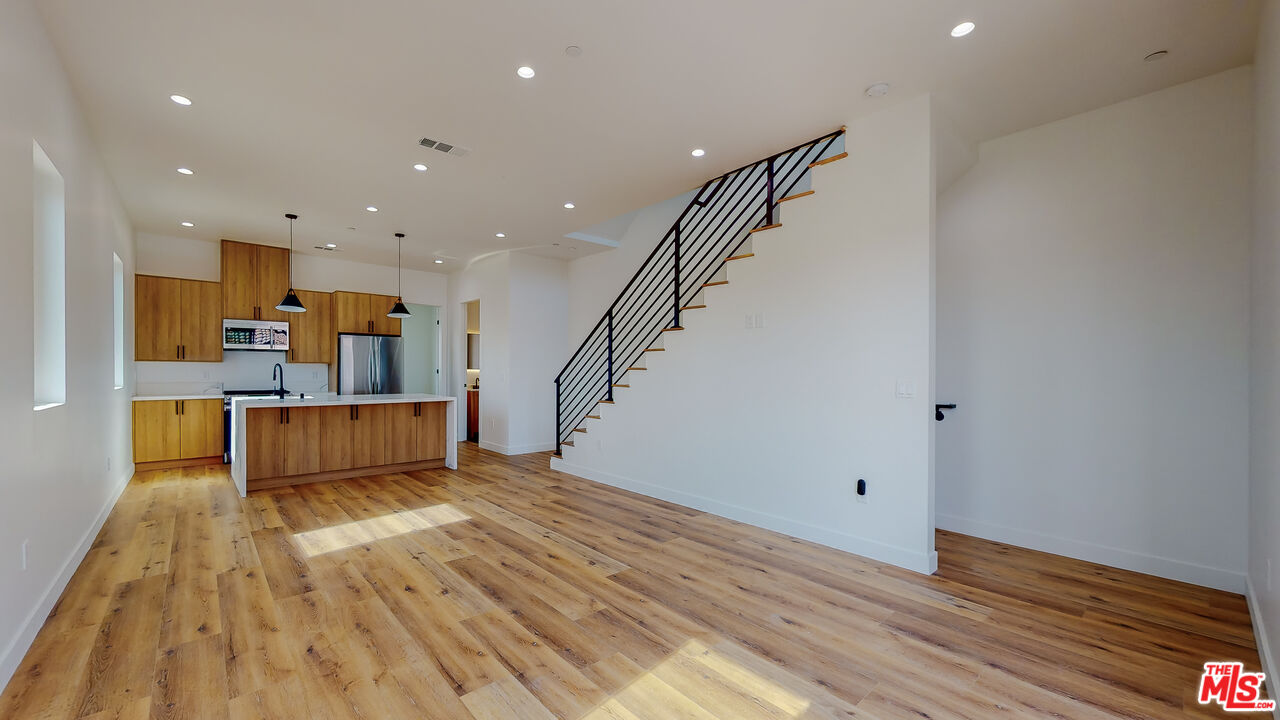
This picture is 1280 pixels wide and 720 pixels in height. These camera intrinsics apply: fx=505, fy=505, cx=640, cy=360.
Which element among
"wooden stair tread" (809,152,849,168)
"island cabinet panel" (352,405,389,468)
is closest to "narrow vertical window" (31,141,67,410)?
"island cabinet panel" (352,405,389,468)

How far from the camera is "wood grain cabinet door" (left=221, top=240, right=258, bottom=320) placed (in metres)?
6.46

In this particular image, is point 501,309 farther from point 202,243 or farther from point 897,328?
point 897,328

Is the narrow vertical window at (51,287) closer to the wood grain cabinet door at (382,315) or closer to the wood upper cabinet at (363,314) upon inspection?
the wood upper cabinet at (363,314)

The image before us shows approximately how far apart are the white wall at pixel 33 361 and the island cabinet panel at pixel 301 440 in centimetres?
130

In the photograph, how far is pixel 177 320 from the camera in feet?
20.4

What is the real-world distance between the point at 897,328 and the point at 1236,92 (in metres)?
2.16

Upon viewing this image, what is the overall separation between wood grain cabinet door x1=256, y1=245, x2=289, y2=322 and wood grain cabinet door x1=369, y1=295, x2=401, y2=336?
1.07 metres

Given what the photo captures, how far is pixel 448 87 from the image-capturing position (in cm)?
296

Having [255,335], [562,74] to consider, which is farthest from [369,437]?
[562,74]

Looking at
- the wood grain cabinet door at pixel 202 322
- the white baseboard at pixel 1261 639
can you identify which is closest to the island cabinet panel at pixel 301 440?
the wood grain cabinet door at pixel 202 322

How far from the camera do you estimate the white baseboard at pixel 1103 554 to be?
284cm

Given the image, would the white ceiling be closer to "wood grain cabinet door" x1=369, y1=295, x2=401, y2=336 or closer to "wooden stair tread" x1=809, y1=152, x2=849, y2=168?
"wooden stair tread" x1=809, y1=152, x2=849, y2=168

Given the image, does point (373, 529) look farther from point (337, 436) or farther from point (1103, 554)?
point (1103, 554)

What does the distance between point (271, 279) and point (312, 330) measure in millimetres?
819
